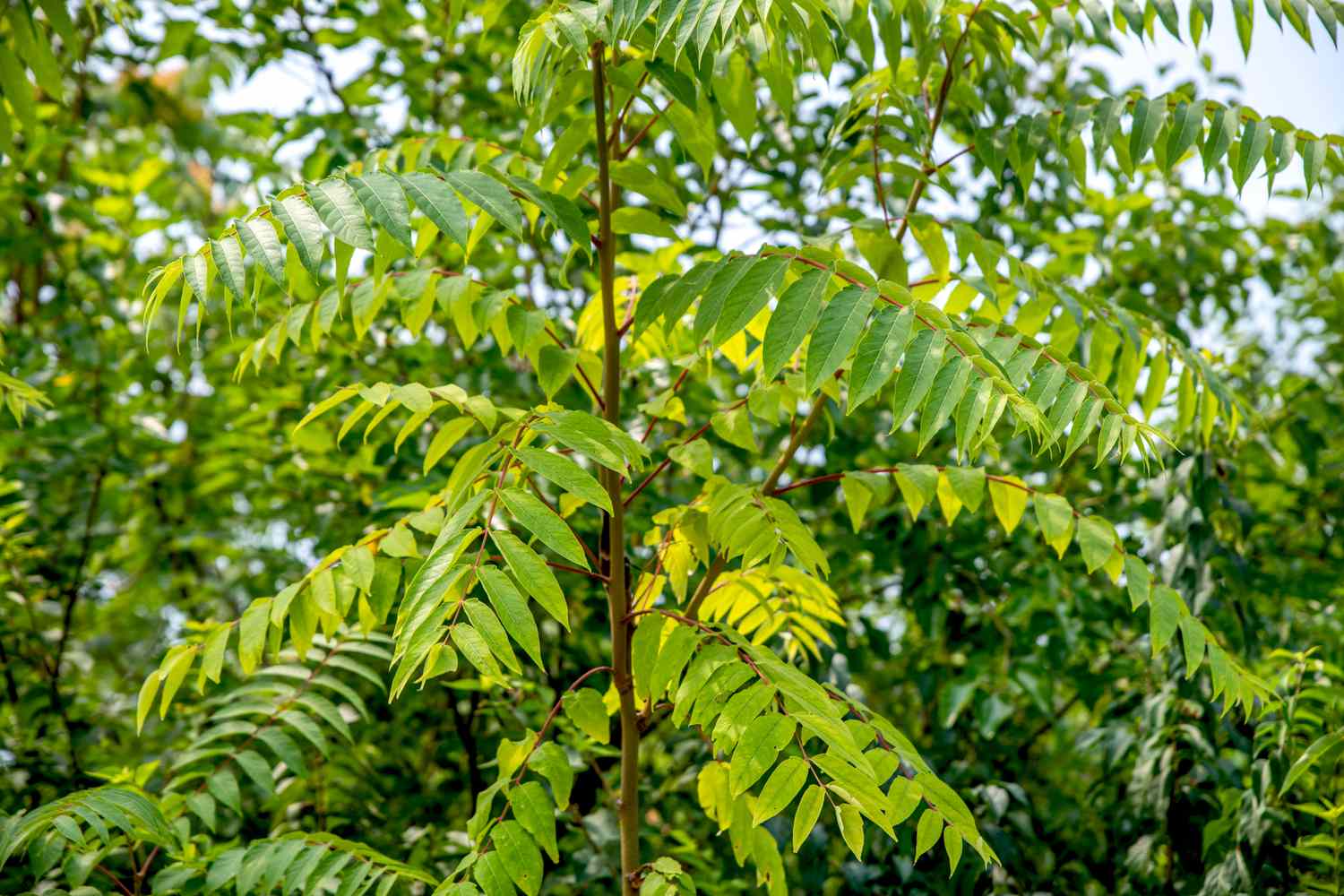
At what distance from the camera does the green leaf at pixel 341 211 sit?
1.35 meters

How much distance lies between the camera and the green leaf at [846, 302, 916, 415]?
1366mm

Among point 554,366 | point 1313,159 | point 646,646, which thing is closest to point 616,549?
point 646,646

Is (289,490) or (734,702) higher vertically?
(289,490)

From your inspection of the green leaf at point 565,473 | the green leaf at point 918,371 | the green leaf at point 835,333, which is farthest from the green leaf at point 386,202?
the green leaf at point 918,371

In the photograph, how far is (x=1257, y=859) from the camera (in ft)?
7.34

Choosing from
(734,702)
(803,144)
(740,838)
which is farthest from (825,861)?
(803,144)

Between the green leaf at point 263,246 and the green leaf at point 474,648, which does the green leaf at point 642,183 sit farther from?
the green leaf at point 474,648

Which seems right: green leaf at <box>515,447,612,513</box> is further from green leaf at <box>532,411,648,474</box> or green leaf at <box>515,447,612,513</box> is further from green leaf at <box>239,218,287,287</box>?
green leaf at <box>239,218,287,287</box>

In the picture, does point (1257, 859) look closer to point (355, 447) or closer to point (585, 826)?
point (585, 826)

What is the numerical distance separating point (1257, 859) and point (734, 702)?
143 centimetres

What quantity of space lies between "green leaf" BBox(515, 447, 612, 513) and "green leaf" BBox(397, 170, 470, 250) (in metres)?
0.26

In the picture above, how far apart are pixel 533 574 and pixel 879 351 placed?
50cm

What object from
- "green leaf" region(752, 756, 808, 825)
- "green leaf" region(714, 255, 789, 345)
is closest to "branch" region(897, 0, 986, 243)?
"green leaf" region(714, 255, 789, 345)

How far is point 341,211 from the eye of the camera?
1.39 m
